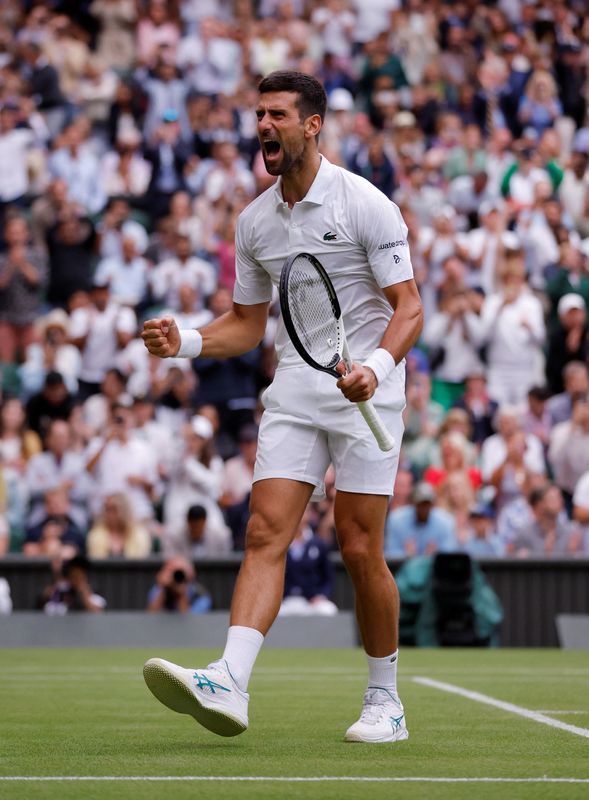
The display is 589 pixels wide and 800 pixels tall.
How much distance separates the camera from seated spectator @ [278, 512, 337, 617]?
1362cm

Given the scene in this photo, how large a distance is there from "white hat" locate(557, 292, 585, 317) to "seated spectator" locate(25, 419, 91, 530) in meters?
4.74

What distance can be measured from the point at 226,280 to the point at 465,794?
41.3ft

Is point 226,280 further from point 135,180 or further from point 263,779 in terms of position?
point 263,779

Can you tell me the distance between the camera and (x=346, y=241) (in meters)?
5.96

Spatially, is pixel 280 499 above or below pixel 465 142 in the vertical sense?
below

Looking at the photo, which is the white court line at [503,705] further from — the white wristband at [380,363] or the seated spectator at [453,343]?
the seated spectator at [453,343]

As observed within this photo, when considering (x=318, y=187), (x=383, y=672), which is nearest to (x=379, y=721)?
(x=383, y=672)

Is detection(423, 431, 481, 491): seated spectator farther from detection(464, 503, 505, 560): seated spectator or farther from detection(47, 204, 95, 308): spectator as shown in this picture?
detection(47, 204, 95, 308): spectator

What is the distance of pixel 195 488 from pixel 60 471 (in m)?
1.19

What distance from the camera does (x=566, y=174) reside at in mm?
18547

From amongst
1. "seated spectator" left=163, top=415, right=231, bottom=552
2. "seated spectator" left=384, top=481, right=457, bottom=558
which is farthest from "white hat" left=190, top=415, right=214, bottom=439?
"seated spectator" left=384, top=481, right=457, bottom=558

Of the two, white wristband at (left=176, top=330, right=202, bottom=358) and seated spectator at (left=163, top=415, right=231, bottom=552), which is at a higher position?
white wristband at (left=176, top=330, right=202, bottom=358)

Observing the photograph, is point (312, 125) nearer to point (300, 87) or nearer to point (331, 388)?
point (300, 87)

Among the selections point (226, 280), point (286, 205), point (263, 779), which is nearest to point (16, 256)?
point (226, 280)
